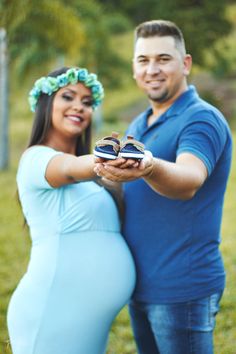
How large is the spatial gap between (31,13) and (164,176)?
1149 cm

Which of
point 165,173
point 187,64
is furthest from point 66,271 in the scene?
point 187,64

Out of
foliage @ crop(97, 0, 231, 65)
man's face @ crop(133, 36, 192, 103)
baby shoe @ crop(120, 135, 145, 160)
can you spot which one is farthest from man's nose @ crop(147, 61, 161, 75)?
foliage @ crop(97, 0, 231, 65)

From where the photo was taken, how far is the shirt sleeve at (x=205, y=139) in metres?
2.27

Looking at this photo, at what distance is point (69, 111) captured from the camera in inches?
118

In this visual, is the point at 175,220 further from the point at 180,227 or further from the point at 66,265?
the point at 66,265

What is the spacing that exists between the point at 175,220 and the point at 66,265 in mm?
588

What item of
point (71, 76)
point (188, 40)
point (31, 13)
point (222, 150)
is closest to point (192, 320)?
point (222, 150)

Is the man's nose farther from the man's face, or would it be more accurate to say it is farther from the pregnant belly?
the pregnant belly

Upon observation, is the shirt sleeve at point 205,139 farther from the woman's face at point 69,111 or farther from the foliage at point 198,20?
the foliage at point 198,20

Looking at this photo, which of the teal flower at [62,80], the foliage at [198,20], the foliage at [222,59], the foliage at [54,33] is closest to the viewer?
the teal flower at [62,80]

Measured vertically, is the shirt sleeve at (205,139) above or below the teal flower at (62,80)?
below

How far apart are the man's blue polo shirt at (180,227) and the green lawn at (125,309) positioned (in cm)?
135

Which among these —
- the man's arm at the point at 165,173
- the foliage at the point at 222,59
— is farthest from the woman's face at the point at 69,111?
the foliage at the point at 222,59

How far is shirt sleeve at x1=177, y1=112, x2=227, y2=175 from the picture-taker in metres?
2.27
